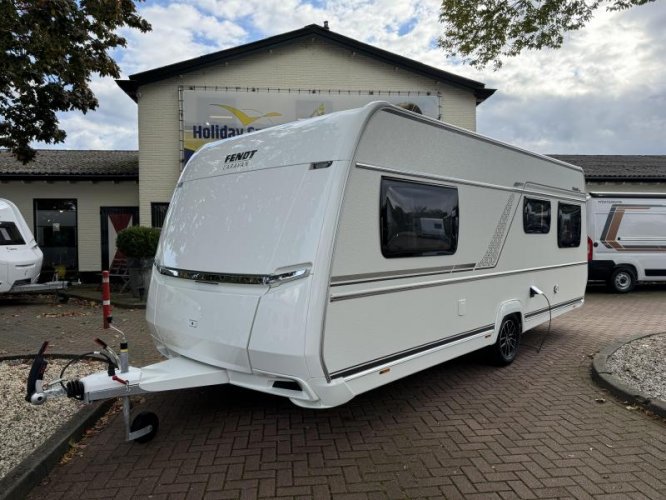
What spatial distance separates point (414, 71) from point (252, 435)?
12120 millimetres

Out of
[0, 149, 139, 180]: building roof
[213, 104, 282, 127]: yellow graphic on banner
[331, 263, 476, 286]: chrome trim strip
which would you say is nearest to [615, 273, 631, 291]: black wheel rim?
[331, 263, 476, 286]: chrome trim strip

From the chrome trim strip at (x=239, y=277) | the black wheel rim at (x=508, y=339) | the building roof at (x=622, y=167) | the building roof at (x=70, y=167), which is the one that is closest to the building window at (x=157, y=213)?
the building roof at (x=70, y=167)

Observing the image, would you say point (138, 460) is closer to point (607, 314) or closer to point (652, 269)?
point (607, 314)

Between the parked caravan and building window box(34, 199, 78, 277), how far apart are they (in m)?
14.6

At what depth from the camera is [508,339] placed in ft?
19.2

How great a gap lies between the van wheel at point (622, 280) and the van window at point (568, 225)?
640 cm

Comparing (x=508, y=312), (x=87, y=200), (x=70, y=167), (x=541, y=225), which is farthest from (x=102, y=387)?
(x=70, y=167)

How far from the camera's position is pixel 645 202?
12.4 m

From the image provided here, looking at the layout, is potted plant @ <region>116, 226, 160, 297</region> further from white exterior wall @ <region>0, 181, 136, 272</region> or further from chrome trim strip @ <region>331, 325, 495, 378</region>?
chrome trim strip @ <region>331, 325, 495, 378</region>

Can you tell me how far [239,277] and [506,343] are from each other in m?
3.70

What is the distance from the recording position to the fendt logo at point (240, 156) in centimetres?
411

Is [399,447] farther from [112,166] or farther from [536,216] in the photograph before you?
[112,166]

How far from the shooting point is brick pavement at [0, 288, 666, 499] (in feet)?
10.5

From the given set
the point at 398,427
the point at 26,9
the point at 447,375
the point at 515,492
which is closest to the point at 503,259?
the point at 447,375
